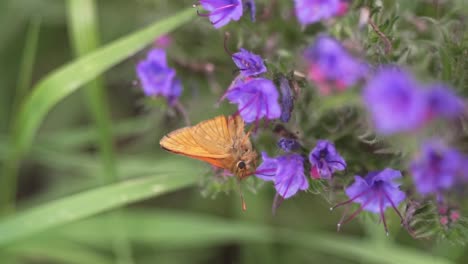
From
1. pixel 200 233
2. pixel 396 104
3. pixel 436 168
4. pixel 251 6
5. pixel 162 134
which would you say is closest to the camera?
pixel 396 104

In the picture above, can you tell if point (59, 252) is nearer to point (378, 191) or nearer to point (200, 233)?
point (200, 233)

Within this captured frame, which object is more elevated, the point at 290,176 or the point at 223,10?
the point at 223,10

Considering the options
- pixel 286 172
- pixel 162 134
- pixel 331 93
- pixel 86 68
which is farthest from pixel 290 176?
pixel 162 134

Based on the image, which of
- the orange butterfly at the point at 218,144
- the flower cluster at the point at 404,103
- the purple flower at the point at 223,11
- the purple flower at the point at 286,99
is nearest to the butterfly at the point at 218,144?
the orange butterfly at the point at 218,144

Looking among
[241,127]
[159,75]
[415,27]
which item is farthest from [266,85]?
[415,27]

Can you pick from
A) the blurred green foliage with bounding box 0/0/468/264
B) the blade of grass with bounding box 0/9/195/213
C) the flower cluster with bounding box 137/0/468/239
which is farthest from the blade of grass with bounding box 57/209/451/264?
the flower cluster with bounding box 137/0/468/239

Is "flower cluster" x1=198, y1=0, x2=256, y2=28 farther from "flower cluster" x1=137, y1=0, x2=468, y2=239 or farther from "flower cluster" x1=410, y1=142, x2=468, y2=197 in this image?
"flower cluster" x1=410, y1=142, x2=468, y2=197

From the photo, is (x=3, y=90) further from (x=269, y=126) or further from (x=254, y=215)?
(x=269, y=126)
